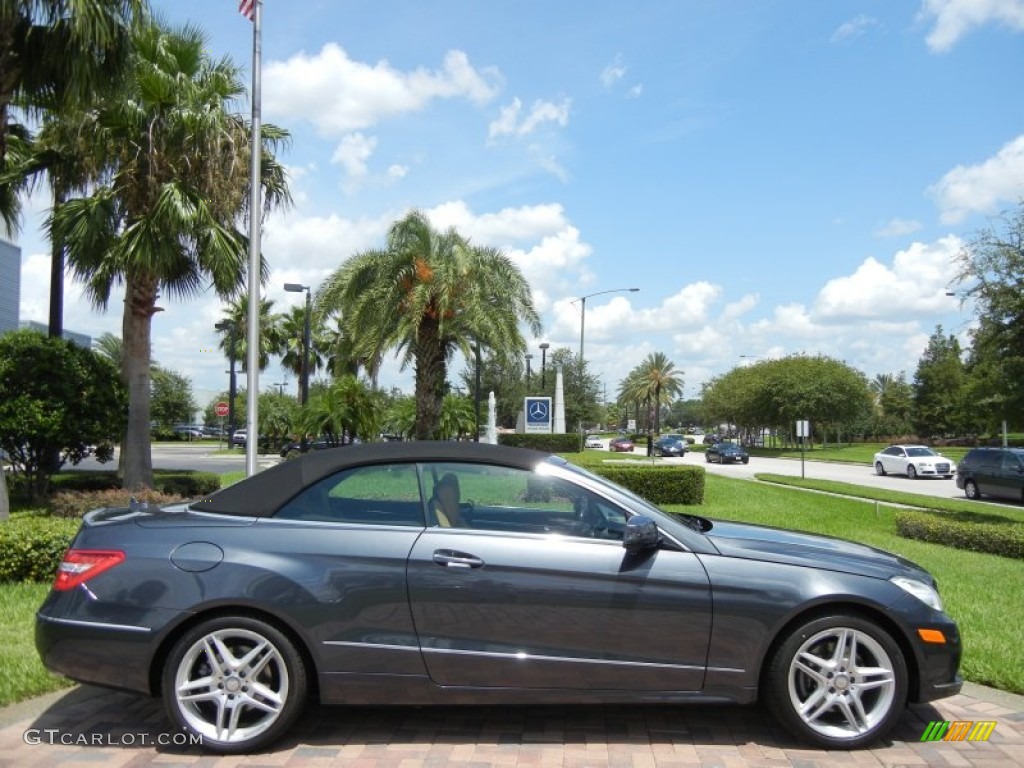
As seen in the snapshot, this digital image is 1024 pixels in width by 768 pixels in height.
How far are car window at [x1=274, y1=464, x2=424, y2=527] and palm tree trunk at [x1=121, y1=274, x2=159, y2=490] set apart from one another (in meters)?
10.2

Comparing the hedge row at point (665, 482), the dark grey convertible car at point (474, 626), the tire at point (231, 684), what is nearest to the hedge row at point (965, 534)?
the hedge row at point (665, 482)

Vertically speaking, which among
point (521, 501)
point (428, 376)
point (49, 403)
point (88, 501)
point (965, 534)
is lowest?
point (965, 534)

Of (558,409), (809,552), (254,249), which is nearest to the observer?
(809,552)

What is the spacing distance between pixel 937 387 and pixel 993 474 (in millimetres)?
51015

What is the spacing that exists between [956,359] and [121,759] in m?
75.6

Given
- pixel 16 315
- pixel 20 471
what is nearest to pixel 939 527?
pixel 20 471

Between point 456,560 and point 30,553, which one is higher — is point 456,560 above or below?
above

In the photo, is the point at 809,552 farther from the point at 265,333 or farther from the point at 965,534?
the point at 265,333

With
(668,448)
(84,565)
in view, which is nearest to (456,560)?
(84,565)

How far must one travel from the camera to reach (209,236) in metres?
12.8

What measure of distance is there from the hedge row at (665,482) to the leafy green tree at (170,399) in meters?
59.4

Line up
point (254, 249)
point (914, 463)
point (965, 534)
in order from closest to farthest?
point (965, 534) → point (254, 249) → point (914, 463)

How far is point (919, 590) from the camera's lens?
158 inches

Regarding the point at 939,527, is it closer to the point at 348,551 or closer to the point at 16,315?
the point at 348,551
